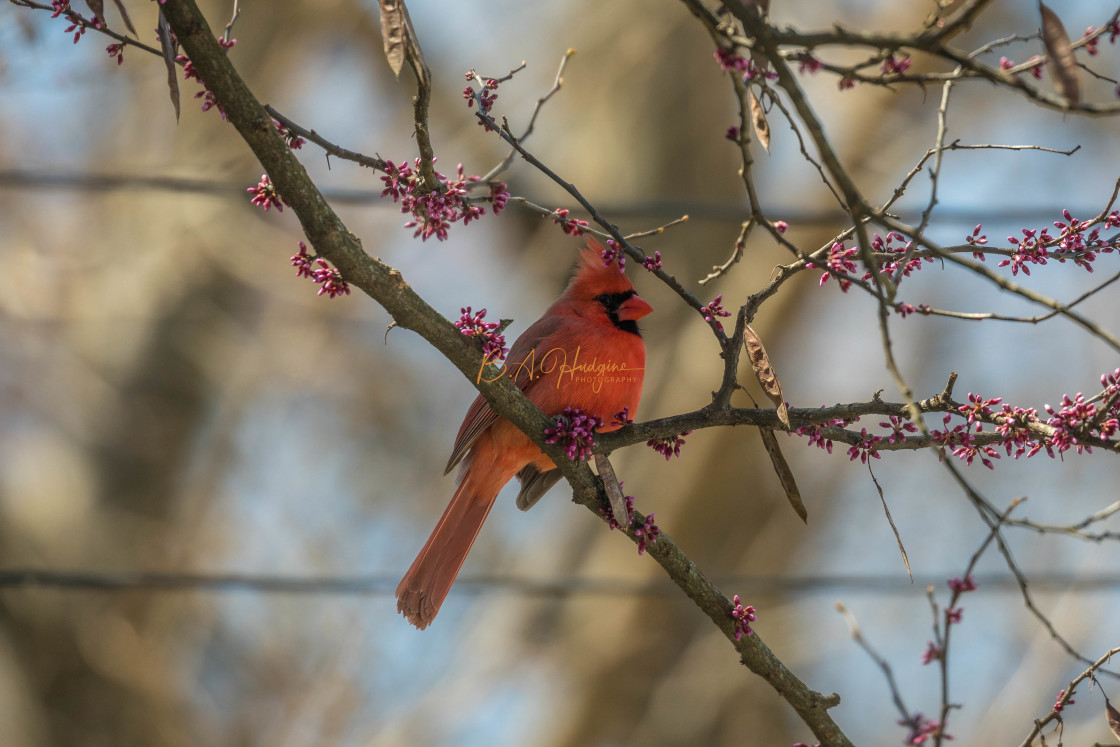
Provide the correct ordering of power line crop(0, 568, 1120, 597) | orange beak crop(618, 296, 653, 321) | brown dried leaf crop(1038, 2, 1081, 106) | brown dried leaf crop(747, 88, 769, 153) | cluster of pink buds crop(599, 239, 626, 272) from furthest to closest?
power line crop(0, 568, 1120, 597) < orange beak crop(618, 296, 653, 321) < cluster of pink buds crop(599, 239, 626, 272) < brown dried leaf crop(747, 88, 769, 153) < brown dried leaf crop(1038, 2, 1081, 106)

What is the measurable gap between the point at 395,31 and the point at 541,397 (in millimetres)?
1572

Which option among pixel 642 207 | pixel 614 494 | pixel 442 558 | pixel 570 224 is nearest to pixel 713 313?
pixel 570 224

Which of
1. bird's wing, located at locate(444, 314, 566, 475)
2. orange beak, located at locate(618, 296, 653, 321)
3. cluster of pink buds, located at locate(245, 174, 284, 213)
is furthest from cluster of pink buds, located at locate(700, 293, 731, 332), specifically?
orange beak, located at locate(618, 296, 653, 321)

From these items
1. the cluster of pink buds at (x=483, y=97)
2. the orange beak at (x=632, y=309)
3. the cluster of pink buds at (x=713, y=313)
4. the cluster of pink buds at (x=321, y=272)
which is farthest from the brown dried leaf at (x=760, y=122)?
the orange beak at (x=632, y=309)

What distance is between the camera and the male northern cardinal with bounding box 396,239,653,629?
292cm

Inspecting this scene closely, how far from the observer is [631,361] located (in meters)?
3.04

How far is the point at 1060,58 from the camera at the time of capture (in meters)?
1.30

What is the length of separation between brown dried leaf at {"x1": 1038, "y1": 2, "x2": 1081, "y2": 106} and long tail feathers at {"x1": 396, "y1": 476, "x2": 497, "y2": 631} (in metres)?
2.08

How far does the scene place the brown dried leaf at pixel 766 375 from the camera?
182 centimetres

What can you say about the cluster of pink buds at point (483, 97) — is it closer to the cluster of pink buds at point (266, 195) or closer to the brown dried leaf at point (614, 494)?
the cluster of pink buds at point (266, 195)

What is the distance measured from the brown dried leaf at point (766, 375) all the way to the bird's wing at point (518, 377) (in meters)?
1.11

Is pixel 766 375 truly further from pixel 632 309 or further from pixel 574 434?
pixel 632 309

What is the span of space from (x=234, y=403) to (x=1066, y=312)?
6357 mm

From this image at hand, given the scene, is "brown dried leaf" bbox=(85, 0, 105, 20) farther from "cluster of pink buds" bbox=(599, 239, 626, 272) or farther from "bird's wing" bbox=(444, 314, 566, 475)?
"bird's wing" bbox=(444, 314, 566, 475)
